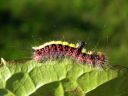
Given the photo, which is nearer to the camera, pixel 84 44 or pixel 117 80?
pixel 117 80

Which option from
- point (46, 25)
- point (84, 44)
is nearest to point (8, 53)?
point (46, 25)

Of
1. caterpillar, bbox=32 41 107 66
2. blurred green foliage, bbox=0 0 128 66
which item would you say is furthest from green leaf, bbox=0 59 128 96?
blurred green foliage, bbox=0 0 128 66

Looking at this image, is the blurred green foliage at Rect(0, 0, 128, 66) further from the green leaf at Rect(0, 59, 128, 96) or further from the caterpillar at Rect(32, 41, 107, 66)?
the green leaf at Rect(0, 59, 128, 96)

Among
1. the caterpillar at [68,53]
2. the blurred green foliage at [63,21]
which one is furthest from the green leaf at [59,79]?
the blurred green foliage at [63,21]

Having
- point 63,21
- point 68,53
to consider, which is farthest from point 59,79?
point 63,21

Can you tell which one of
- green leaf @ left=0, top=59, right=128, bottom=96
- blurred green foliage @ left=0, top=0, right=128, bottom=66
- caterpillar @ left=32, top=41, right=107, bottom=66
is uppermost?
blurred green foliage @ left=0, top=0, right=128, bottom=66

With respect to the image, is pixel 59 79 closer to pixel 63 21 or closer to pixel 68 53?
pixel 68 53

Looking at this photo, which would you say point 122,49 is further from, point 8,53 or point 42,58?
point 42,58
